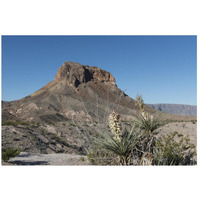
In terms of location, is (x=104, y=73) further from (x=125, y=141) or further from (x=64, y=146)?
(x=125, y=141)

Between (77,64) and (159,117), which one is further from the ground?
(77,64)

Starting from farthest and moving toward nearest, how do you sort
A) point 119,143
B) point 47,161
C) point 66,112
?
point 66,112 < point 47,161 < point 119,143

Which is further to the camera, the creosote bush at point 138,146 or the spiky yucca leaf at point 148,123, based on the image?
the spiky yucca leaf at point 148,123

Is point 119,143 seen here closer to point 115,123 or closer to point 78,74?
point 115,123

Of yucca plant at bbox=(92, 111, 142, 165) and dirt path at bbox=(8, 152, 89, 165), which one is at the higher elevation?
yucca plant at bbox=(92, 111, 142, 165)

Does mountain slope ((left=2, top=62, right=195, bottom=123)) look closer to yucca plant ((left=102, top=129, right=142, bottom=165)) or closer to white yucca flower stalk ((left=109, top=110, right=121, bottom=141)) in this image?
yucca plant ((left=102, top=129, right=142, bottom=165))

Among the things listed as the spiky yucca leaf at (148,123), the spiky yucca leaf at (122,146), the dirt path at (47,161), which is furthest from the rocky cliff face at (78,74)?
the spiky yucca leaf at (122,146)

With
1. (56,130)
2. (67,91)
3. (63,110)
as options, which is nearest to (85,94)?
(67,91)

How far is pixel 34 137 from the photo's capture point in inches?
746

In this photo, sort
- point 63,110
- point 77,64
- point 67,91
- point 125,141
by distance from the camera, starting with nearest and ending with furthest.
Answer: point 125,141 → point 63,110 → point 67,91 → point 77,64

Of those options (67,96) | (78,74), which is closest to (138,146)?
(67,96)

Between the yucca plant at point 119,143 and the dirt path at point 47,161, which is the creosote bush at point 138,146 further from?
the dirt path at point 47,161

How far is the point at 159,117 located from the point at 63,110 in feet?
194

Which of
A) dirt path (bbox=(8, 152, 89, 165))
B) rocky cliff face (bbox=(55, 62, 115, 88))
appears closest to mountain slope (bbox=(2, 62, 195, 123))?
rocky cliff face (bbox=(55, 62, 115, 88))
